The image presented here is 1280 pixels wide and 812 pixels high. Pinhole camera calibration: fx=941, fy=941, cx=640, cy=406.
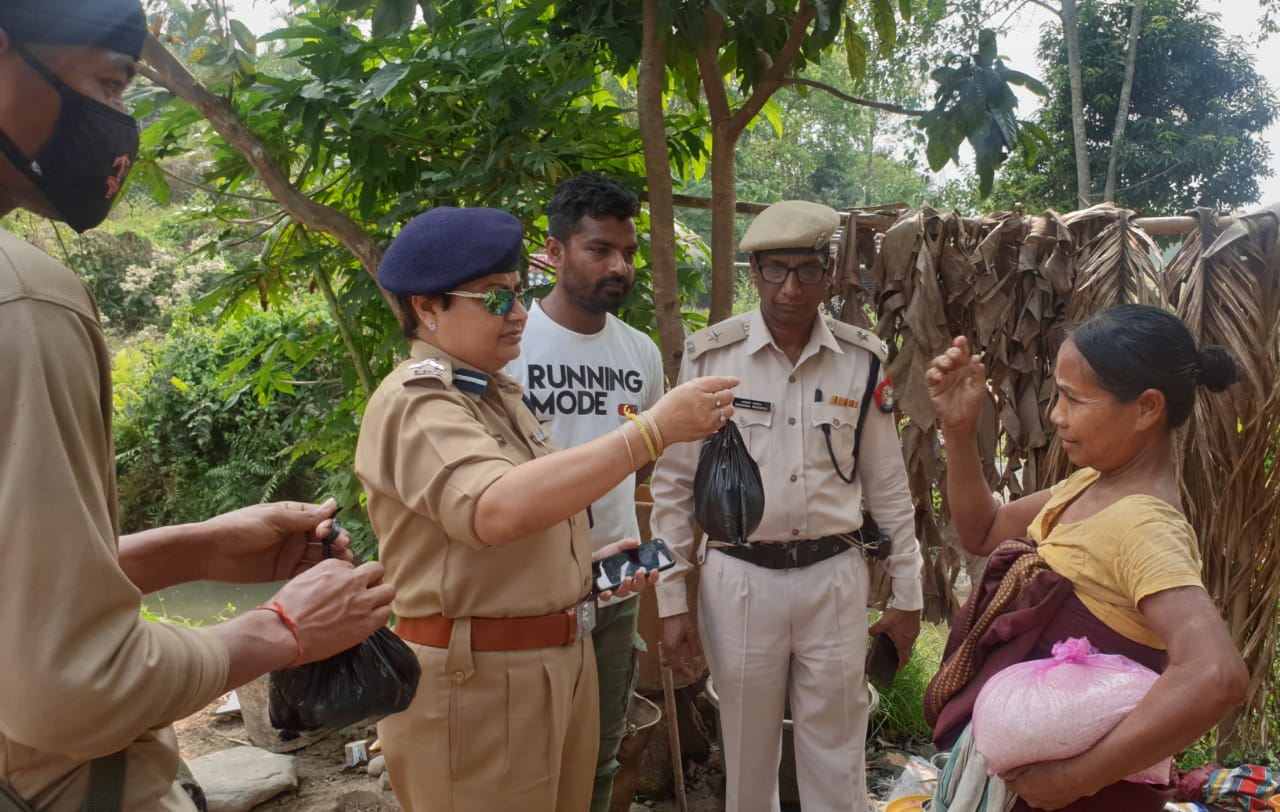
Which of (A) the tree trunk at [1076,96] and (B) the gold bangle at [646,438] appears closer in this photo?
(B) the gold bangle at [646,438]

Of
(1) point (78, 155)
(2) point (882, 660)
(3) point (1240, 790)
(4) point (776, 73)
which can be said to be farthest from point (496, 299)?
(3) point (1240, 790)

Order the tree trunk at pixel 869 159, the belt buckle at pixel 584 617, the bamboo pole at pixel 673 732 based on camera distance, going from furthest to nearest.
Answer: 1. the tree trunk at pixel 869 159
2. the bamboo pole at pixel 673 732
3. the belt buckle at pixel 584 617

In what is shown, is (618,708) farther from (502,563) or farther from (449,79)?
(449,79)

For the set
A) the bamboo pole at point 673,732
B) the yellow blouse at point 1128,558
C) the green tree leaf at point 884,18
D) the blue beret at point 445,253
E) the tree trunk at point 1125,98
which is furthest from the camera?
the tree trunk at point 1125,98

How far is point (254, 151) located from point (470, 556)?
8.01 feet

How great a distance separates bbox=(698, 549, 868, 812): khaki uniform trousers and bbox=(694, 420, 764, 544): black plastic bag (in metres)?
0.19

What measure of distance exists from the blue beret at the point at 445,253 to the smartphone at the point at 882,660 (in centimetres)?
190

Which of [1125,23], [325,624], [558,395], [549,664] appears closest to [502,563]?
[549,664]

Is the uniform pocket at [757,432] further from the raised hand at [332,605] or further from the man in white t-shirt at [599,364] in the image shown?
the raised hand at [332,605]

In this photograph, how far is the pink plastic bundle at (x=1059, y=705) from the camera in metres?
1.76

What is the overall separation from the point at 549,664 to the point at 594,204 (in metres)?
1.62

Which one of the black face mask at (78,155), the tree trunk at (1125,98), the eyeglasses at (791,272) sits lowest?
the eyeglasses at (791,272)

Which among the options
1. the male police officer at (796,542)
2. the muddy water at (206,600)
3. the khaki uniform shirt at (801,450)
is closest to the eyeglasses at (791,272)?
the male police officer at (796,542)

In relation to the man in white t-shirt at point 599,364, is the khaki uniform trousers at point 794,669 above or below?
below
